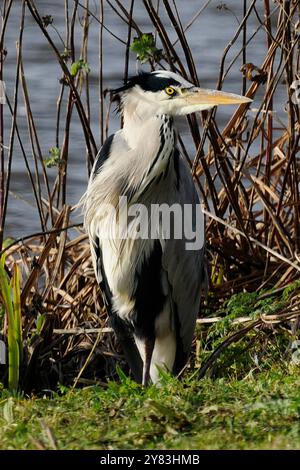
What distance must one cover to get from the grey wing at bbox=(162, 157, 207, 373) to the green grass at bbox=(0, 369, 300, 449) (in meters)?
1.18

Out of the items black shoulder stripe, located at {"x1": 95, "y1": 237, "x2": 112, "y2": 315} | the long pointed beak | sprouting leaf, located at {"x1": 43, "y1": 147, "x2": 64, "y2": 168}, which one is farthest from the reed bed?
the long pointed beak

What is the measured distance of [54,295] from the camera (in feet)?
19.1

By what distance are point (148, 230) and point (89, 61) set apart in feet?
18.1

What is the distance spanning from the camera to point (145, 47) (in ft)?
15.9

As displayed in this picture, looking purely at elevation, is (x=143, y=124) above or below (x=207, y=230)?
above

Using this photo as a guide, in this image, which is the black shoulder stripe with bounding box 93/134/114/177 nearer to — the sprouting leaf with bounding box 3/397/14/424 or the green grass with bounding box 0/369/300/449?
the green grass with bounding box 0/369/300/449

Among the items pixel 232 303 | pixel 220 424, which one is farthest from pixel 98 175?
pixel 220 424

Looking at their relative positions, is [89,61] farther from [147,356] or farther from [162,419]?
[162,419]

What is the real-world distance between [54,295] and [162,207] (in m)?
0.99

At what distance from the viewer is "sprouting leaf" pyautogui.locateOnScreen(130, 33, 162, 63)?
4801 mm

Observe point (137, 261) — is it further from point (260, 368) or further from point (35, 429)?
point (35, 429)

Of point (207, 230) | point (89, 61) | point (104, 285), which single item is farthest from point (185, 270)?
point (89, 61)

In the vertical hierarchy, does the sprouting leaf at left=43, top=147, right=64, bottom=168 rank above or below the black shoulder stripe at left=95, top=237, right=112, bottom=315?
above

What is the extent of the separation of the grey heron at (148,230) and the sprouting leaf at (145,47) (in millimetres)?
106
